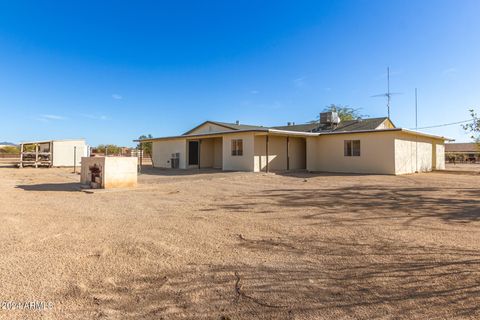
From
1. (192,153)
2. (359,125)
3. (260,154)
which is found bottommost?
(260,154)

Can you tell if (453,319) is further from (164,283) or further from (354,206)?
(354,206)

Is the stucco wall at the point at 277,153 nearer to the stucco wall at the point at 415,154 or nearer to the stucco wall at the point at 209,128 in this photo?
the stucco wall at the point at 209,128

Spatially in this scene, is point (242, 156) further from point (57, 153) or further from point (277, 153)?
point (57, 153)

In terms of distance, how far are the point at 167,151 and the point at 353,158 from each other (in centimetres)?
1338

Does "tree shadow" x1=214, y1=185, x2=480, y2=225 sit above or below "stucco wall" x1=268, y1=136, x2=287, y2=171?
below

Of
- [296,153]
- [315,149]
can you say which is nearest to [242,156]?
[296,153]

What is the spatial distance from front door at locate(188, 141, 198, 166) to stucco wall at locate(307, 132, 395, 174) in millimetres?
7995

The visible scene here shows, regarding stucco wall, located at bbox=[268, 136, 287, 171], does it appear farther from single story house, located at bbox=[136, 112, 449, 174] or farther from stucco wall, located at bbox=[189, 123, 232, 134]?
A: stucco wall, located at bbox=[189, 123, 232, 134]

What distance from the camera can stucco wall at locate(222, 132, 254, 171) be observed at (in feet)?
51.6

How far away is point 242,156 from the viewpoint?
53.4 feet

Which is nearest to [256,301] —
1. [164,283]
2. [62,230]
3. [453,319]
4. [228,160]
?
[164,283]

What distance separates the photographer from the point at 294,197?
25.5ft

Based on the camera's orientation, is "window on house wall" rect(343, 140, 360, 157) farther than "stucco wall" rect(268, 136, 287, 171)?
No

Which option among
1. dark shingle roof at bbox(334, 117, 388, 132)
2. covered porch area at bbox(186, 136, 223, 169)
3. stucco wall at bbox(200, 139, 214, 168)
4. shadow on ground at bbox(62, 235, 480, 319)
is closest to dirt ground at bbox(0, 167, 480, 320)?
shadow on ground at bbox(62, 235, 480, 319)
